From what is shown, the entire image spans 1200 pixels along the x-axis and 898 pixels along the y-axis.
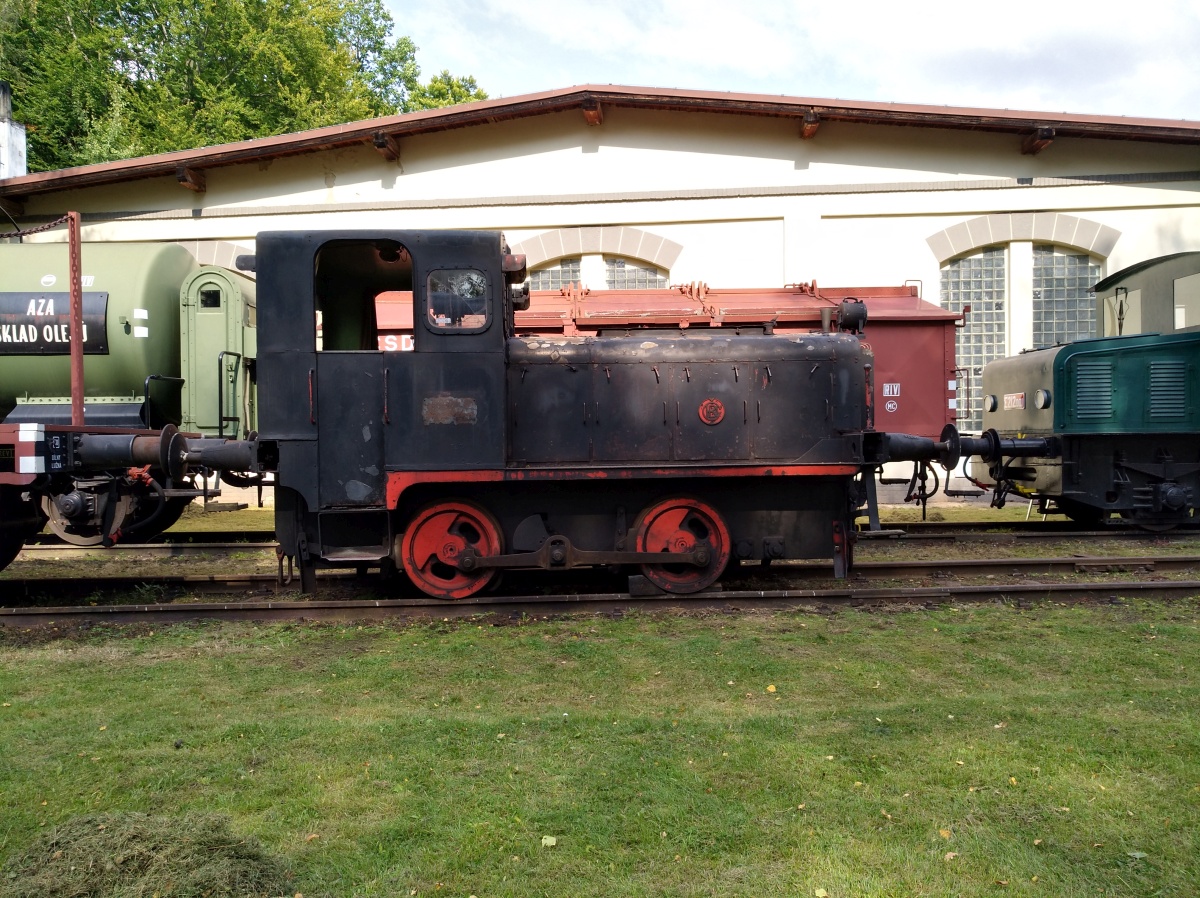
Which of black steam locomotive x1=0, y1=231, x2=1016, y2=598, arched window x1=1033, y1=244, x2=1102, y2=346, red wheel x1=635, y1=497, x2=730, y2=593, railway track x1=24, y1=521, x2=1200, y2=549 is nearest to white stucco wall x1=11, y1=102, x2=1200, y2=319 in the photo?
arched window x1=1033, y1=244, x2=1102, y2=346

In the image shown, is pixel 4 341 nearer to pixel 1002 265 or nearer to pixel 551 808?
pixel 551 808

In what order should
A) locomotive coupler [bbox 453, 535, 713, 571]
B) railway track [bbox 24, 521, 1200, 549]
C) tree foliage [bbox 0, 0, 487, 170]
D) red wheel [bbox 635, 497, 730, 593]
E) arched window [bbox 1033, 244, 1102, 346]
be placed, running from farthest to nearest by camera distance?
tree foliage [bbox 0, 0, 487, 170], arched window [bbox 1033, 244, 1102, 346], railway track [bbox 24, 521, 1200, 549], red wheel [bbox 635, 497, 730, 593], locomotive coupler [bbox 453, 535, 713, 571]

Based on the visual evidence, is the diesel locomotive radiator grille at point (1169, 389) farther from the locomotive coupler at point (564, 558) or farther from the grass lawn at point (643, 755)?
the locomotive coupler at point (564, 558)

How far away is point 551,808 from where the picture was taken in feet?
12.5

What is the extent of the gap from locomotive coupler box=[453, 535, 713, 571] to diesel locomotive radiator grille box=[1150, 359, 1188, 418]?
7750 mm

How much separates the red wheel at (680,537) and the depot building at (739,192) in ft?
32.0

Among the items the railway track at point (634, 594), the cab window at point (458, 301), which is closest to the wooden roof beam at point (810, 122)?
the railway track at point (634, 594)

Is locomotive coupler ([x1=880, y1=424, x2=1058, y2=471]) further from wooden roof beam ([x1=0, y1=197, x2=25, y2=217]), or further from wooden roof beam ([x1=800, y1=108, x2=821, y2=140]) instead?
wooden roof beam ([x1=0, y1=197, x2=25, y2=217])

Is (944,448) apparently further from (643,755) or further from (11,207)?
(11,207)

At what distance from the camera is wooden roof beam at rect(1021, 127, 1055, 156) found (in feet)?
52.0

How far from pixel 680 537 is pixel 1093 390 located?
7.39m

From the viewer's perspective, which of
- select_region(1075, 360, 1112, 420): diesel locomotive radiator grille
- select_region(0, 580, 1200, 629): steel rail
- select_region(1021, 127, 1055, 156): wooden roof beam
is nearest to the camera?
select_region(0, 580, 1200, 629): steel rail

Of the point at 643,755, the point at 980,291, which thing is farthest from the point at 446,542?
the point at 980,291

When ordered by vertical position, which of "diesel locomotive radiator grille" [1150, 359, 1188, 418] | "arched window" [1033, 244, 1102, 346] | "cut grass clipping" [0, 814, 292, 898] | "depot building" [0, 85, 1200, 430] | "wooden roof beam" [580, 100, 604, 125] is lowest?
"cut grass clipping" [0, 814, 292, 898]
